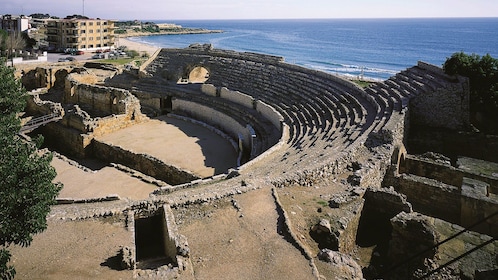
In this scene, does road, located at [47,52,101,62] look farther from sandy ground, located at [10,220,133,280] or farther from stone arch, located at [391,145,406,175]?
sandy ground, located at [10,220,133,280]

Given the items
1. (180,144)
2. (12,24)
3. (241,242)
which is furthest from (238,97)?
(12,24)

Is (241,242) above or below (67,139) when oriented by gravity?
above

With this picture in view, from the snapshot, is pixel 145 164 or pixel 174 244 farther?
pixel 145 164

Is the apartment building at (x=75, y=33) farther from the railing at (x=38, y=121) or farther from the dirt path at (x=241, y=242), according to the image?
the dirt path at (x=241, y=242)

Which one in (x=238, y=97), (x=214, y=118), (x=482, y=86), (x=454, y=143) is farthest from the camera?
(x=238, y=97)

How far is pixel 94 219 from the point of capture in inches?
389

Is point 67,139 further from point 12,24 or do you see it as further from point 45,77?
point 12,24

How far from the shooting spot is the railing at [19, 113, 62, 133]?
930 inches

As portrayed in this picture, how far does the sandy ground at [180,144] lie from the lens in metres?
19.8

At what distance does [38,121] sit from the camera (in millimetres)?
24422

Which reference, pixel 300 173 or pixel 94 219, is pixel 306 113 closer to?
pixel 300 173

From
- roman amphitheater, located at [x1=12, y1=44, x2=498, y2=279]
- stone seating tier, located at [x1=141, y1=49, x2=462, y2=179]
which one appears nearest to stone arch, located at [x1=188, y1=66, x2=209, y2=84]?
stone seating tier, located at [x1=141, y1=49, x2=462, y2=179]

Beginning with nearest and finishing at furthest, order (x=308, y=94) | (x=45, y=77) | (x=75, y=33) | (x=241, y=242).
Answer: (x=241, y=242) < (x=308, y=94) < (x=45, y=77) < (x=75, y=33)

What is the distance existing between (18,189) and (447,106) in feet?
63.3
